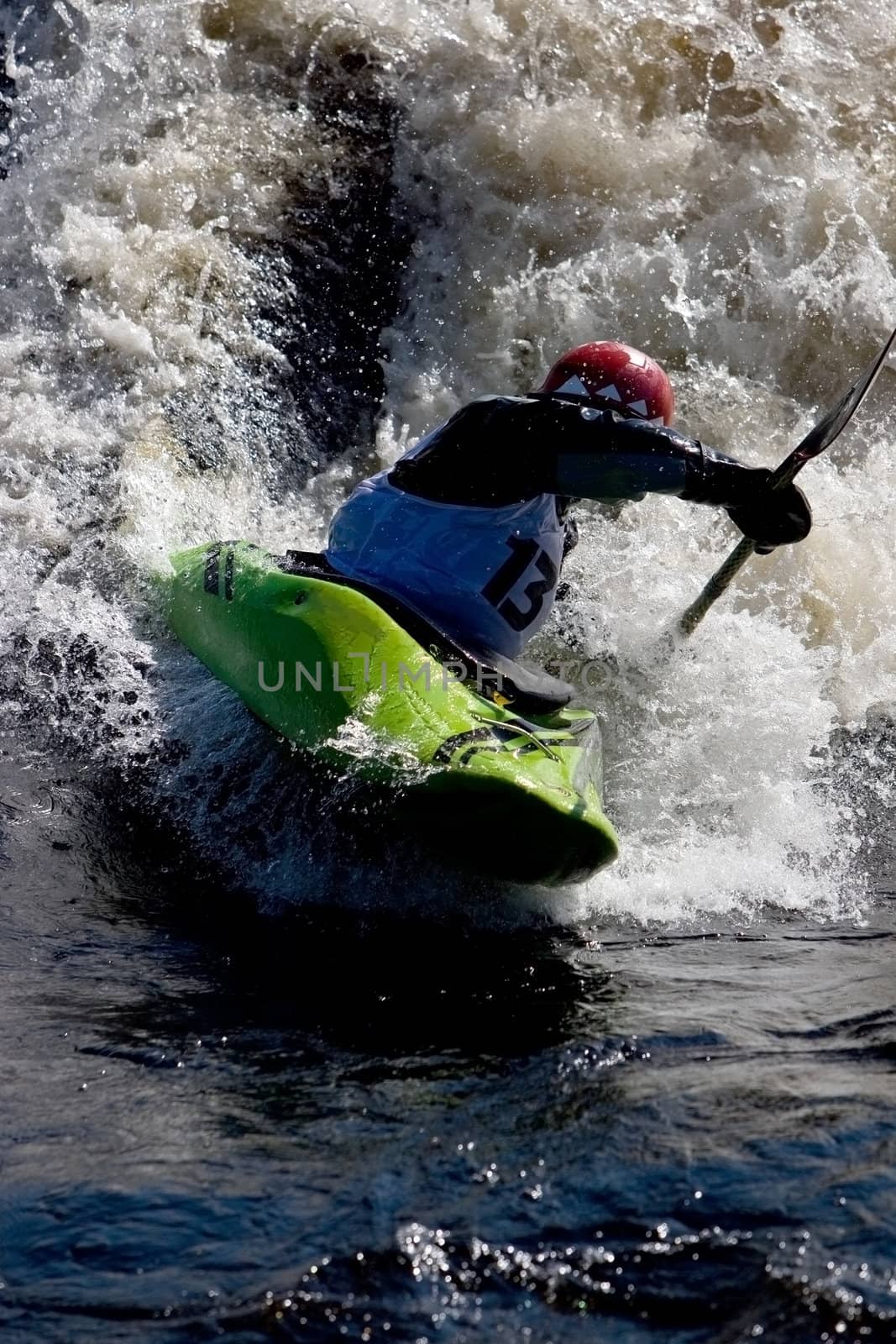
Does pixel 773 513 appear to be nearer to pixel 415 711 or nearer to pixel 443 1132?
pixel 415 711

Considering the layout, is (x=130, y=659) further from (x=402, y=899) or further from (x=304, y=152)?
(x=304, y=152)

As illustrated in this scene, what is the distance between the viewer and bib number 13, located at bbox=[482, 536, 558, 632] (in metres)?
4.27


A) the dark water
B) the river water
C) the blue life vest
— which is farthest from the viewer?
the blue life vest

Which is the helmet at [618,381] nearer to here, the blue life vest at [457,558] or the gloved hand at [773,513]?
the blue life vest at [457,558]

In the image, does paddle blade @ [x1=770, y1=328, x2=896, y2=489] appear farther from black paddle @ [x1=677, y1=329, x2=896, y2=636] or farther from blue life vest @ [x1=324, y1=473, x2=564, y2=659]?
blue life vest @ [x1=324, y1=473, x2=564, y2=659]

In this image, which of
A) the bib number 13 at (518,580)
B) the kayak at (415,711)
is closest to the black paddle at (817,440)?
the bib number 13 at (518,580)

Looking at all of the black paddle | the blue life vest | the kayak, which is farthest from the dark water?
the black paddle

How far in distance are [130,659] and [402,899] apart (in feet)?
5.85

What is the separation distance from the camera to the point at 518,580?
4.32 meters

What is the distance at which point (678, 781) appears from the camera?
456cm

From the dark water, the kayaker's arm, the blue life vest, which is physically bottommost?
the dark water

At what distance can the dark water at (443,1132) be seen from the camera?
2.01 metres

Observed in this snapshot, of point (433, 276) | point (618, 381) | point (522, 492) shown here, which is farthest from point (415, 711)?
point (433, 276)

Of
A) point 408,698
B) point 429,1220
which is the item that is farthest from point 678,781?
point 429,1220
